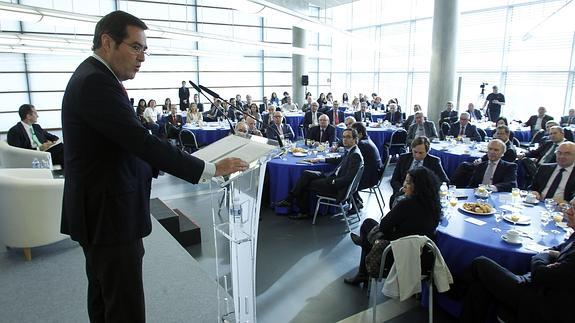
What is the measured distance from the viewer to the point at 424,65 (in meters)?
14.9

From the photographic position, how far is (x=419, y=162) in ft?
15.6

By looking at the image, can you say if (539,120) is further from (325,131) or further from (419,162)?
(419,162)

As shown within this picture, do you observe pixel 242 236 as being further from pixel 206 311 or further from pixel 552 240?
pixel 552 240

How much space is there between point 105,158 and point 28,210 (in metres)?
2.70

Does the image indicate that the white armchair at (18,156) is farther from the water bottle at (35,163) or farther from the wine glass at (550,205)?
the wine glass at (550,205)

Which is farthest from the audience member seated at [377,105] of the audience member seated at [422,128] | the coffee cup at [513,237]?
the coffee cup at [513,237]

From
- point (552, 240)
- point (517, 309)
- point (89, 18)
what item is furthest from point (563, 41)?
point (89, 18)

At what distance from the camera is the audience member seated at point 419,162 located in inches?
183

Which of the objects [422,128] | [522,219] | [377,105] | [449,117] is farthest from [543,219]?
[377,105]

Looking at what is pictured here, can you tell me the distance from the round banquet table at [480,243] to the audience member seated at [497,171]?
1123 millimetres

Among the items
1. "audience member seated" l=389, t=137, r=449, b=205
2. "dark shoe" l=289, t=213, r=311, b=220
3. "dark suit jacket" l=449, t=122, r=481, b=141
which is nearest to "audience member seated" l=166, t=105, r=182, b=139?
"dark shoe" l=289, t=213, r=311, b=220

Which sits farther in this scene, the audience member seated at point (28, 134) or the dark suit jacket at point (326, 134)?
the dark suit jacket at point (326, 134)

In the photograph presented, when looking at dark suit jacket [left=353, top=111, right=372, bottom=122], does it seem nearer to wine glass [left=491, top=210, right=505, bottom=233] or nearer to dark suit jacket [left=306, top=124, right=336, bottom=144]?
dark suit jacket [left=306, top=124, right=336, bottom=144]

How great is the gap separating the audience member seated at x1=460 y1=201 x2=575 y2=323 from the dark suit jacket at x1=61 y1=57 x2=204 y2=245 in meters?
2.16
